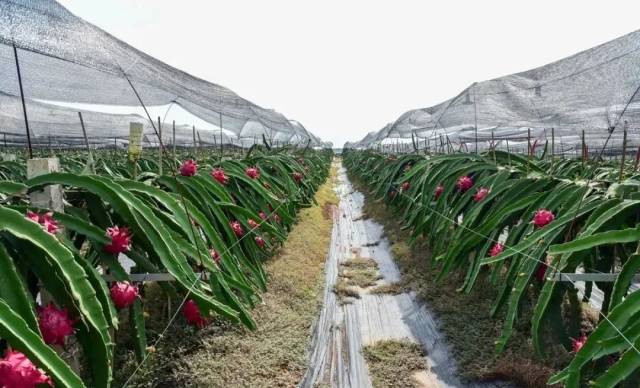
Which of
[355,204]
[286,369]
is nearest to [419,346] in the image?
[286,369]

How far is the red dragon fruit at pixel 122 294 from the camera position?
5.05ft

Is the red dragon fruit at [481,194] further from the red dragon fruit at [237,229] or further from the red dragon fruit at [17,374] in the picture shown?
the red dragon fruit at [17,374]

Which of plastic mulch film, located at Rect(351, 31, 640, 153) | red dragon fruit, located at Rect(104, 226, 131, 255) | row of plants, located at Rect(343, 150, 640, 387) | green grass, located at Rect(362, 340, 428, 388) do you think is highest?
plastic mulch film, located at Rect(351, 31, 640, 153)

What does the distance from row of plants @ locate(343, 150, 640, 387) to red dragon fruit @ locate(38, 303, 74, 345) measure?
142cm

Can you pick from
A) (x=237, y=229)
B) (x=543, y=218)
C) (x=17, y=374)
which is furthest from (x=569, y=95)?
(x=17, y=374)

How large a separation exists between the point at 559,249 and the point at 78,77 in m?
3.85

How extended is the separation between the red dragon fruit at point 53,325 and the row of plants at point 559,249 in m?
1.42

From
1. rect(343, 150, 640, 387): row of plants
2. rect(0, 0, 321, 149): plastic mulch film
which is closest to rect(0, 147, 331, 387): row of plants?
rect(0, 0, 321, 149): plastic mulch film

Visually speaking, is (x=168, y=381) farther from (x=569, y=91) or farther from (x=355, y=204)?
(x=355, y=204)

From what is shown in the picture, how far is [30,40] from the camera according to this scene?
6.82ft

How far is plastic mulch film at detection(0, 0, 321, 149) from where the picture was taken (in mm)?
2033

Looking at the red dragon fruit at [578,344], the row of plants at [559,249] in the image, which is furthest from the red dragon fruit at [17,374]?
the red dragon fruit at [578,344]

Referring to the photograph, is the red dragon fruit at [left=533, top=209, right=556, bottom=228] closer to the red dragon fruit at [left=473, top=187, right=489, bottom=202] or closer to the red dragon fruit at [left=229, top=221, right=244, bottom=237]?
the red dragon fruit at [left=473, top=187, right=489, bottom=202]

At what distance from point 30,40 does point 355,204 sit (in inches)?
280
